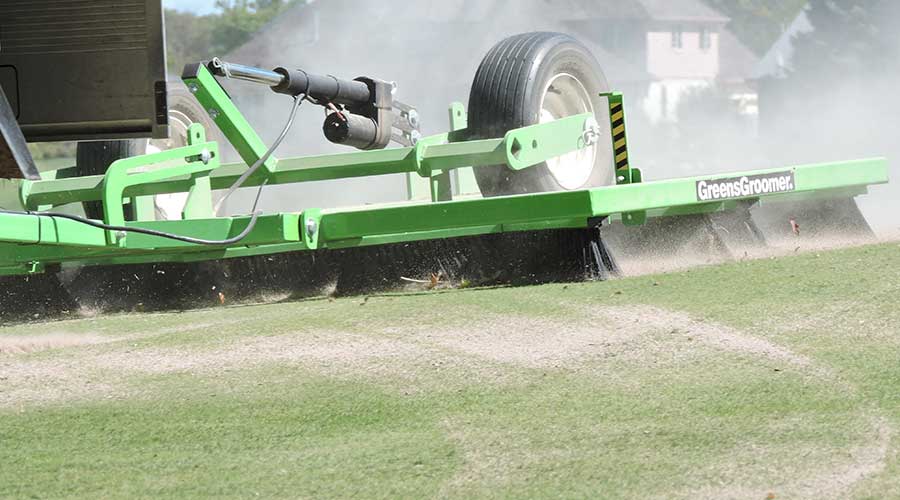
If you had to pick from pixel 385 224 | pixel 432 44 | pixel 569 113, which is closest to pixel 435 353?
pixel 385 224

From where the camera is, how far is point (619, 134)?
662cm

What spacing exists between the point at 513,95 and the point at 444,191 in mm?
653

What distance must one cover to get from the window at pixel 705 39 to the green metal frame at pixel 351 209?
52.7 metres

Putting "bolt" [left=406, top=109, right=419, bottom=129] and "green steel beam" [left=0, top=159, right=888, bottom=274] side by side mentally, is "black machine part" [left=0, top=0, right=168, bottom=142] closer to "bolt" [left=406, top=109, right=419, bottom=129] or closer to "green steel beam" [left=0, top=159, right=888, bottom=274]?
"green steel beam" [left=0, top=159, right=888, bottom=274]

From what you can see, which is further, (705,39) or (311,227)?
(705,39)

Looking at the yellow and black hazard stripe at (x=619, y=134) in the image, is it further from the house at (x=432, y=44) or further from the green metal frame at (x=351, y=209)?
the house at (x=432, y=44)

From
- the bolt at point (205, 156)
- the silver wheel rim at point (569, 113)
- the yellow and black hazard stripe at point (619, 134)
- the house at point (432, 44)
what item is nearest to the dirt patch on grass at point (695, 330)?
the yellow and black hazard stripe at point (619, 134)

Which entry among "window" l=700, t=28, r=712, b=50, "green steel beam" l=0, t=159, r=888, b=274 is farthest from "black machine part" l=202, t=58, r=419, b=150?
"window" l=700, t=28, r=712, b=50

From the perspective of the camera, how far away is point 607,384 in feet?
14.4

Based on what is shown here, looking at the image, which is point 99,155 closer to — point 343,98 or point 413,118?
point 343,98

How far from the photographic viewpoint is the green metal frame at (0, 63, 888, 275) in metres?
5.80

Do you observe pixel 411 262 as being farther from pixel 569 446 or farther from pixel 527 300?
pixel 569 446

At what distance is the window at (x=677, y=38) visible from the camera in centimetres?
5669

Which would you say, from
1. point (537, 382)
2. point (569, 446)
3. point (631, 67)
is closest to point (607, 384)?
point (537, 382)
